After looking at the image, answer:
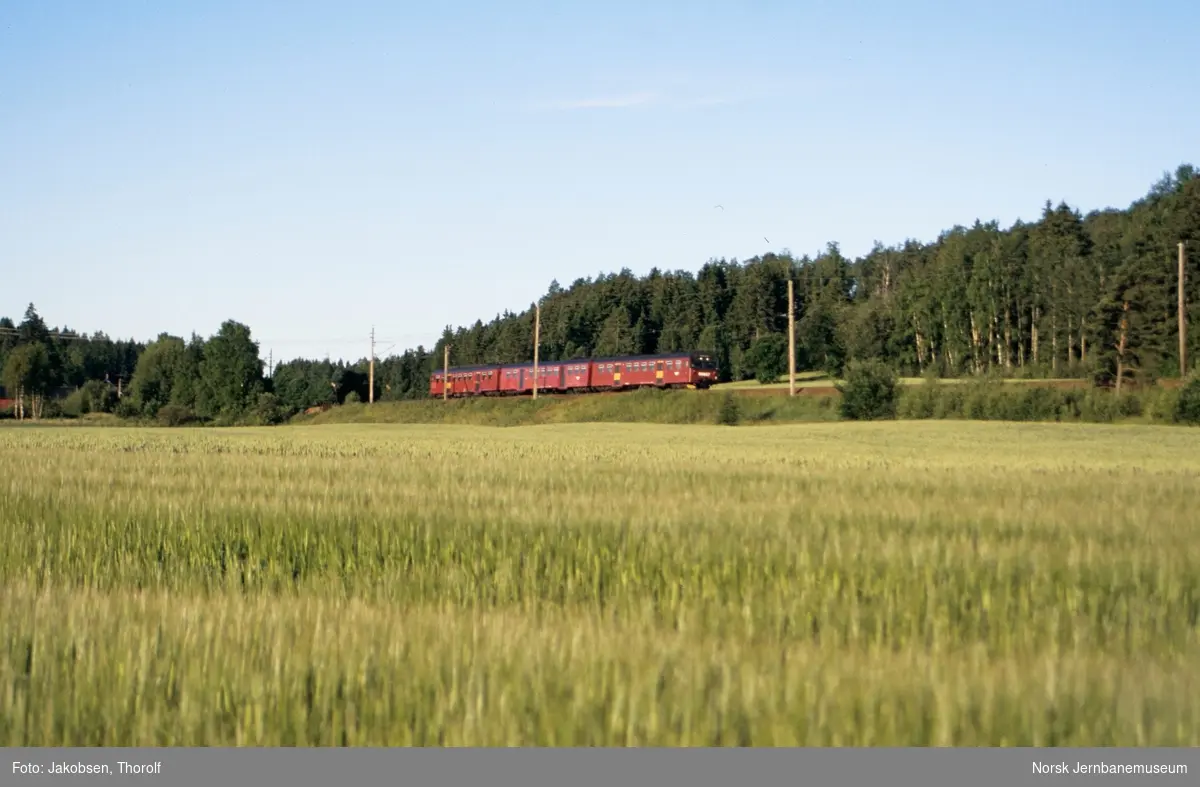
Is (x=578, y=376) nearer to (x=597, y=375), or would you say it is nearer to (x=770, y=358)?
(x=597, y=375)

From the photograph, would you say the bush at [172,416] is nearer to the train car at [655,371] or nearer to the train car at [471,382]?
the train car at [471,382]

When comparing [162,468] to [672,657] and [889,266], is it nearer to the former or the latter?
[672,657]

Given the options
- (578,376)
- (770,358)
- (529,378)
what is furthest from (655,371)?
(770,358)

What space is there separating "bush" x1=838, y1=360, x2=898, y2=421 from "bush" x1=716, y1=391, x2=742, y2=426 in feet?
20.0

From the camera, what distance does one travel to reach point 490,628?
506 centimetres

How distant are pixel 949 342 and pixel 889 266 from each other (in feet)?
134

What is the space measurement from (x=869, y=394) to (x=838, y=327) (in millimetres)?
67781

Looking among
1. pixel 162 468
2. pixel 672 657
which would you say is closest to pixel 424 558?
pixel 672 657

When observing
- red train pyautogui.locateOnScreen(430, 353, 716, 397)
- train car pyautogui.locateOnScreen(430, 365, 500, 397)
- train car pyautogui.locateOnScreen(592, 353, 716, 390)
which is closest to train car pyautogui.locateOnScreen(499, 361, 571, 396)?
red train pyautogui.locateOnScreen(430, 353, 716, 397)

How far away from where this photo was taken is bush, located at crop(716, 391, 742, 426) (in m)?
59.5

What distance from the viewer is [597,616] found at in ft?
18.6

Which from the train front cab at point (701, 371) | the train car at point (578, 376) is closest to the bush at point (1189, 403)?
the train front cab at point (701, 371)

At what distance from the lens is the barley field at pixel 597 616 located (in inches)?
155
